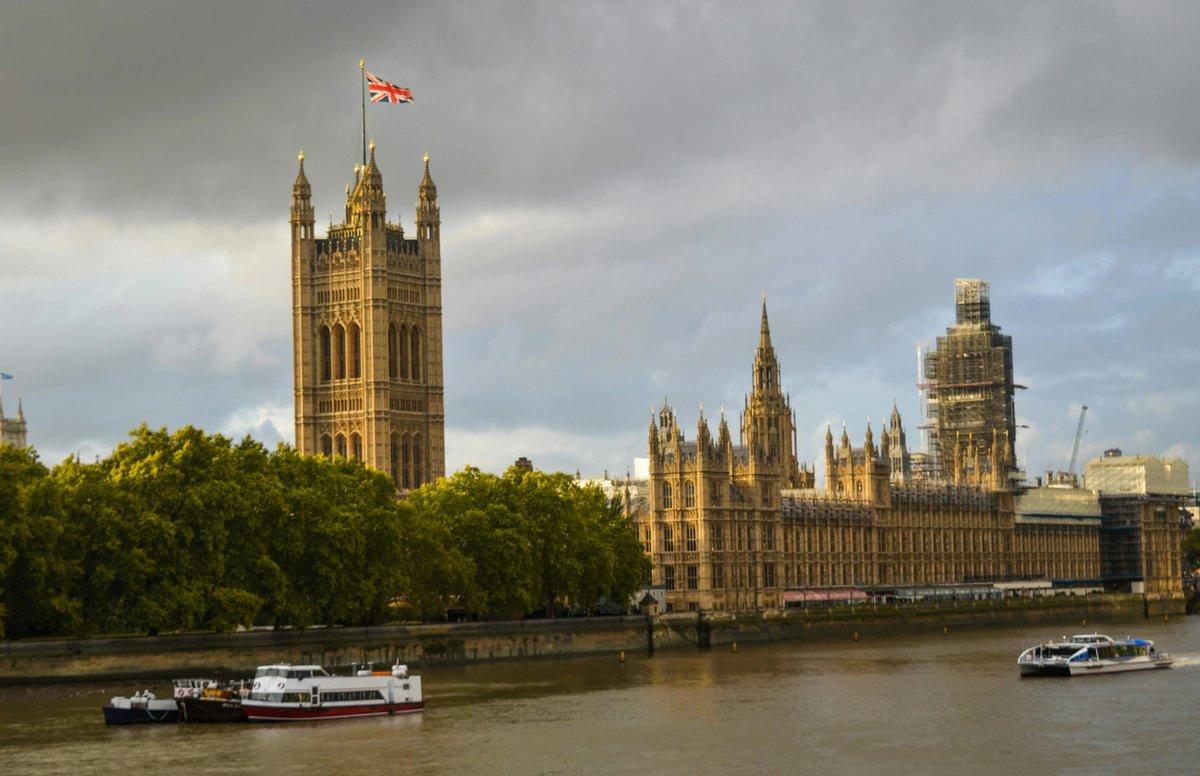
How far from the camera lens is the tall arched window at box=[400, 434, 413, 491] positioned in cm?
17200

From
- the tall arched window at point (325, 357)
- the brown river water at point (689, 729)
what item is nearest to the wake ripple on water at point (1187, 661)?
the brown river water at point (689, 729)

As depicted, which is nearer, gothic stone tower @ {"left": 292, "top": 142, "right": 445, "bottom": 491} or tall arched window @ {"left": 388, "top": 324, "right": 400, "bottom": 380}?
gothic stone tower @ {"left": 292, "top": 142, "right": 445, "bottom": 491}

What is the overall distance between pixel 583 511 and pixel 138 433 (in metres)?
33.6

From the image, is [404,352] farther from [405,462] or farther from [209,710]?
[209,710]

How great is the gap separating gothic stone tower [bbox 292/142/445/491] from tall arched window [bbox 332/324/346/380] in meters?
0.08

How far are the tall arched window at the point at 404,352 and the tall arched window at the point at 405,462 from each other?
526 cm

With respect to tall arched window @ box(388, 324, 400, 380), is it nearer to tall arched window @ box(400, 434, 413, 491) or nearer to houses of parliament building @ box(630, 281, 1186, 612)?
tall arched window @ box(400, 434, 413, 491)

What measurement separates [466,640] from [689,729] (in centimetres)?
3646

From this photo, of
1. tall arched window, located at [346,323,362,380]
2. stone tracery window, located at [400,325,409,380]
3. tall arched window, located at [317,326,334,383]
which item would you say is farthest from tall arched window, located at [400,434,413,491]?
tall arched window, located at [317,326,334,383]

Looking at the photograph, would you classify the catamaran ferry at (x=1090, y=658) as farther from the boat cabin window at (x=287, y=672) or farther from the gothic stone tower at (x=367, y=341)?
the gothic stone tower at (x=367, y=341)

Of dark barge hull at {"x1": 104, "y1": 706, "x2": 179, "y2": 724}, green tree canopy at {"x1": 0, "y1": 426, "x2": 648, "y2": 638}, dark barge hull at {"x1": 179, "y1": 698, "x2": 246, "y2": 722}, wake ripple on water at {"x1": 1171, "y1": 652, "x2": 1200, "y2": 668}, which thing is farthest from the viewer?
wake ripple on water at {"x1": 1171, "y1": 652, "x2": 1200, "y2": 668}

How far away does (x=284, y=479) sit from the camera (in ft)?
357

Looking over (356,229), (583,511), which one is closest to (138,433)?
(583,511)

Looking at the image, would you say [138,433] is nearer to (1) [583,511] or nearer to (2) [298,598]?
(2) [298,598]
